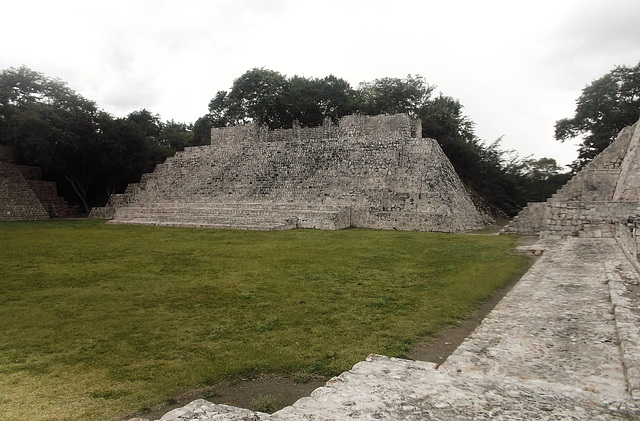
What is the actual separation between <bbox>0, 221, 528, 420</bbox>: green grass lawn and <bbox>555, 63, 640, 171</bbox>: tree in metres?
21.3

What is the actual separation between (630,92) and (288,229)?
79.2ft

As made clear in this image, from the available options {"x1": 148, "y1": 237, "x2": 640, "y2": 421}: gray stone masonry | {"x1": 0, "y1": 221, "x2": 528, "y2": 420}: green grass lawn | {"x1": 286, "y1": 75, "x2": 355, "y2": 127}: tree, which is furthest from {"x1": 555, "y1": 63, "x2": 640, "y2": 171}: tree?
{"x1": 148, "y1": 237, "x2": 640, "y2": 421}: gray stone masonry

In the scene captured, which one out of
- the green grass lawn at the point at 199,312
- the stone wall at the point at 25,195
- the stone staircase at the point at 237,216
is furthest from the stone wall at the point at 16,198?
the green grass lawn at the point at 199,312

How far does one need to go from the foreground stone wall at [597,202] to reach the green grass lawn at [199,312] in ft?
11.8

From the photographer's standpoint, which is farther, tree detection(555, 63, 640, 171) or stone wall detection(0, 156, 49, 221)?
tree detection(555, 63, 640, 171)

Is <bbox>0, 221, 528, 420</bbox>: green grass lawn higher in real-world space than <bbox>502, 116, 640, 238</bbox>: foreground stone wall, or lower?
lower

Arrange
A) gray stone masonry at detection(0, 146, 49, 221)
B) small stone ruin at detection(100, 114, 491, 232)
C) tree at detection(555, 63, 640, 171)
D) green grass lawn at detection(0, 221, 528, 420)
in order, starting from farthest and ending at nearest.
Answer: tree at detection(555, 63, 640, 171)
gray stone masonry at detection(0, 146, 49, 221)
small stone ruin at detection(100, 114, 491, 232)
green grass lawn at detection(0, 221, 528, 420)

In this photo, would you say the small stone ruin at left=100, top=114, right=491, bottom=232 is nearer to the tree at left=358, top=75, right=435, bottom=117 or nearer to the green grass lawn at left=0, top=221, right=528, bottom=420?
the green grass lawn at left=0, top=221, right=528, bottom=420

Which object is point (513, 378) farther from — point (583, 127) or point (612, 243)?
point (583, 127)

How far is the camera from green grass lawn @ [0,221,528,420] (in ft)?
12.2

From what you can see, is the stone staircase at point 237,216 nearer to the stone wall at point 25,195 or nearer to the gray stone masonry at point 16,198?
the gray stone masonry at point 16,198

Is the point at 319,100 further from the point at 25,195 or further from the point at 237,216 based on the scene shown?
the point at 25,195

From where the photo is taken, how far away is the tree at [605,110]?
27.0 m

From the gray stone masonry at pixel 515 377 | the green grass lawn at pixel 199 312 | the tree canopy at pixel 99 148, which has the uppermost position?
the tree canopy at pixel 99 148
